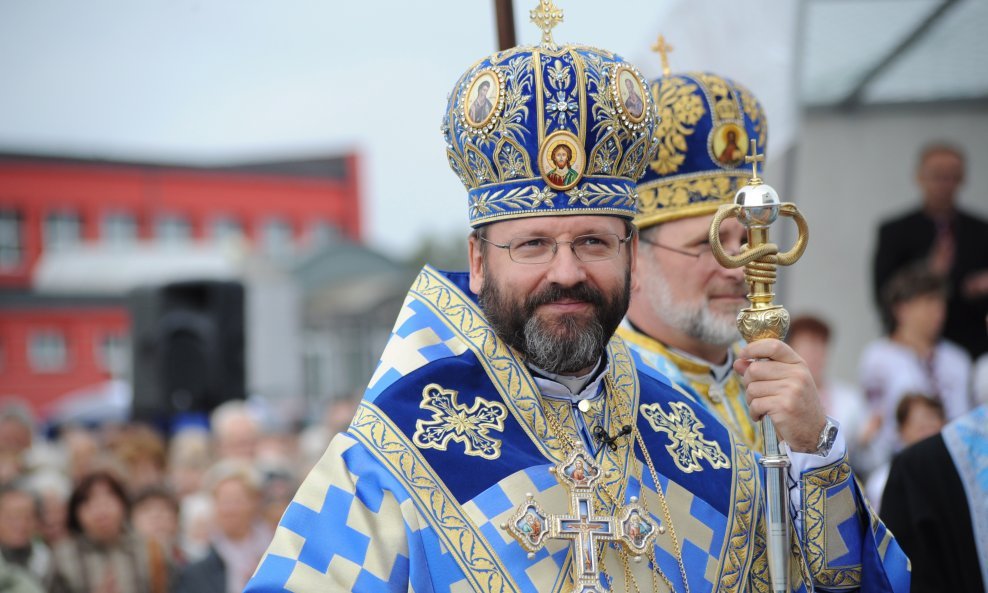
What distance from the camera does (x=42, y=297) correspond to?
135ft

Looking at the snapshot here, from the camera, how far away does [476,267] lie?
3.51 metres

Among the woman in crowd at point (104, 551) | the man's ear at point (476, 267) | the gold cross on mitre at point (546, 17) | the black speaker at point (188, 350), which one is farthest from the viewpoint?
the black speaker at point (188, 350)

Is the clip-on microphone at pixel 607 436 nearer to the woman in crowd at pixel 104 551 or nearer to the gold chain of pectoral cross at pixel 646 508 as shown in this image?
the gold chain of pectoral cross at pixel 646 508

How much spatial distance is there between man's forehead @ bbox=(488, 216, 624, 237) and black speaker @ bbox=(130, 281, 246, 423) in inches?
420

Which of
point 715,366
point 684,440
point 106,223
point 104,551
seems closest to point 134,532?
point 104,551

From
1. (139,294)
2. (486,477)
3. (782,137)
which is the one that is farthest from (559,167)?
(139,294)

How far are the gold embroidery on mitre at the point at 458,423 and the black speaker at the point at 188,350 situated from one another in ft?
35.0

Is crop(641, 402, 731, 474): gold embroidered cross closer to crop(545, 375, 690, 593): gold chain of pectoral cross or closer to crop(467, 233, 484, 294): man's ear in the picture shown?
crop(545, 375, 690, 593): gold chain of pectoral cross

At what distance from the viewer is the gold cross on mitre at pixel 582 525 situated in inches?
125

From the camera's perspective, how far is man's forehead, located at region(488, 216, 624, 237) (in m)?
3.35

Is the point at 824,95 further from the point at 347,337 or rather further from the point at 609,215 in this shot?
the point at 347,337

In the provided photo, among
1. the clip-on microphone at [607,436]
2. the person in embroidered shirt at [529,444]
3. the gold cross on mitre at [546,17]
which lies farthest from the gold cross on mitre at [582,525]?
the gold cross on mitre at [546,17]

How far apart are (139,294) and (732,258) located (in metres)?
12.2

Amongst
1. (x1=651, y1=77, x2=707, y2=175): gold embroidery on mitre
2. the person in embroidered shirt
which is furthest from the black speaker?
the person in embroidered shirt
